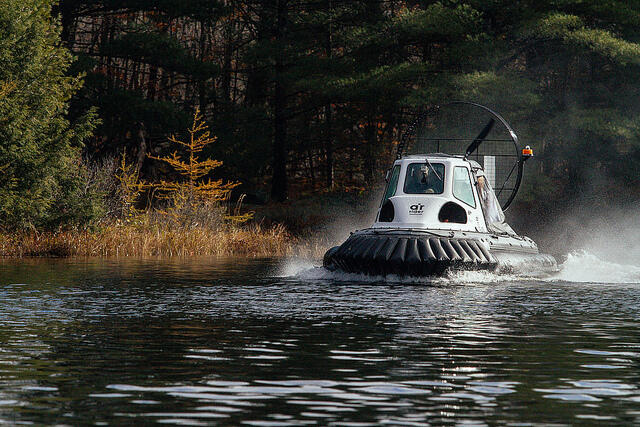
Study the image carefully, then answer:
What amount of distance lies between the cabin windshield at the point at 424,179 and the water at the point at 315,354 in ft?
12.6

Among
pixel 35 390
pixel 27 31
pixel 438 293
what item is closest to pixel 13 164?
pixel 27 31

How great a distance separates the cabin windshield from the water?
12.6 feet

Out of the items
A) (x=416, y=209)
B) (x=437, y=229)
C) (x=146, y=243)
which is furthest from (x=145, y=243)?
(x=437, y=229)

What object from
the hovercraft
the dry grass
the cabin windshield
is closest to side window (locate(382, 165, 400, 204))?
the hovercraft

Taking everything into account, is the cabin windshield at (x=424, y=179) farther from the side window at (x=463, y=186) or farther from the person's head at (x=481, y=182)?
the person's head at (x=481, y=182)

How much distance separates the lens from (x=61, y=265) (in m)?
26.5

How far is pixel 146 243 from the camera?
32.1 m

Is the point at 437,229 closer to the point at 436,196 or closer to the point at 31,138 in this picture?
the point at 436,196

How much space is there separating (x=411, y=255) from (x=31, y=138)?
1184cm

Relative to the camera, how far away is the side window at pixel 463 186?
79.6 feet

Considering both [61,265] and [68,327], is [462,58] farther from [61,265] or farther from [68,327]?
[68,327]

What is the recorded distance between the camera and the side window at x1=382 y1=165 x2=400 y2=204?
24844mm

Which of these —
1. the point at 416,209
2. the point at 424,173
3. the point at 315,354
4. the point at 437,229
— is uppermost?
the point at 424,173

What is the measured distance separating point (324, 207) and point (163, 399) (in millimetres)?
35270
